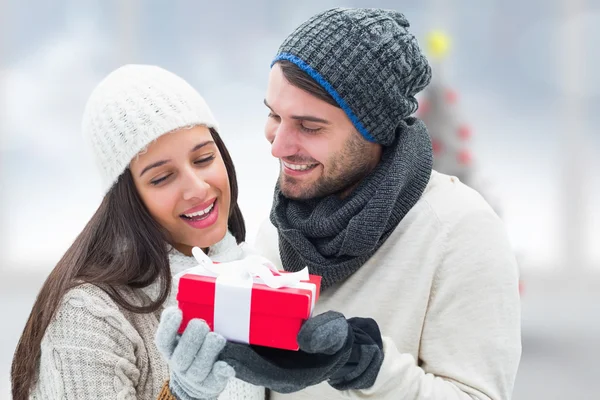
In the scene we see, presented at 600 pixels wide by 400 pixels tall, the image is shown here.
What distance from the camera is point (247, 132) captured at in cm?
478

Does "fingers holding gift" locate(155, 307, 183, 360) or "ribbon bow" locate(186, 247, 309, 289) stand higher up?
"ribbon bow" locate(186, 247, 309, 289)

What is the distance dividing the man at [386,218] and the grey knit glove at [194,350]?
0.29 meters

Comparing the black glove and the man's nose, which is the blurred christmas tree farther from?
the black glove

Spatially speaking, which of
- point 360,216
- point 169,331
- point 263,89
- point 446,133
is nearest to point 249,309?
point 169,331

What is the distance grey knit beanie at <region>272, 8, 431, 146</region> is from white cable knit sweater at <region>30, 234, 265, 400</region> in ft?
2.04

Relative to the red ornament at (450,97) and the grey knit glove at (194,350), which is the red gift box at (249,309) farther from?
the red ornament at (450,97)

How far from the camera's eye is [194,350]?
1.07 metres

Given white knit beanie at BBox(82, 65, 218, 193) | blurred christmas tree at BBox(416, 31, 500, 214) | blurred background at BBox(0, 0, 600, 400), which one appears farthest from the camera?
blurred background at BBox(0, 0, 600, 400)

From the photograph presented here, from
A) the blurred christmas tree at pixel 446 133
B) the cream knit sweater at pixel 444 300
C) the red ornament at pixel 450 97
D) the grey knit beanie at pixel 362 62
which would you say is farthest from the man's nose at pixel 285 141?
the red ornament at pixel 450 97

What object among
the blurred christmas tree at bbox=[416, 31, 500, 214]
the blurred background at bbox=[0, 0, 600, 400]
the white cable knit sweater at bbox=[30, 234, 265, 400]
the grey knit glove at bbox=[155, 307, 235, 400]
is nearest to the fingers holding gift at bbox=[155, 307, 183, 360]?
the grey knit glove at bbox=[155, 307, 235, 400]

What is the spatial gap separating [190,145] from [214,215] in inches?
6.8

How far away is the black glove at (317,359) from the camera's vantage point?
107 cm

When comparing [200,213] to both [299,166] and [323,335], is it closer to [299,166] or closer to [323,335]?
[299,166]

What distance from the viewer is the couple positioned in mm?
1367
